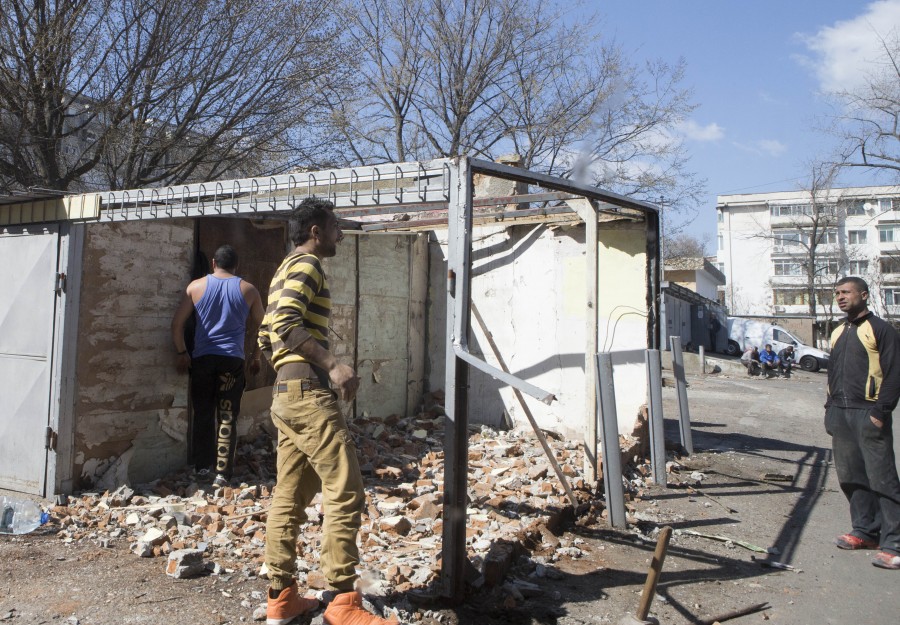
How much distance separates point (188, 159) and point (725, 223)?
195 feet

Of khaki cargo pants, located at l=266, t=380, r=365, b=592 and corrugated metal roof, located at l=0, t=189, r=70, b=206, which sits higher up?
corrugated metal roof, located at l=0, t=189, r=70, b=206

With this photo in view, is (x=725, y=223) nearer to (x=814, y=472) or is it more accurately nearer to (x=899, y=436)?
(x=899, y=436)

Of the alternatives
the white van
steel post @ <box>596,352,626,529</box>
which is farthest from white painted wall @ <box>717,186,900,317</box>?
steel post @ <box>596,352,626,529</box>

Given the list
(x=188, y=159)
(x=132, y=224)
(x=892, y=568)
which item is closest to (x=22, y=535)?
(x=132, y=224)

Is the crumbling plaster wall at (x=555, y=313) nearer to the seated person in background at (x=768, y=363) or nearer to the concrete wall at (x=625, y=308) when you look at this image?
the concrete wall at (x=625, y=308)

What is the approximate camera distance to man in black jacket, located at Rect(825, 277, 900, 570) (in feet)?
15.2

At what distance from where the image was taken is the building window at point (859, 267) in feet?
158

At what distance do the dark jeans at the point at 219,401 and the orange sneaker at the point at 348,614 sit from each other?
2701 mm

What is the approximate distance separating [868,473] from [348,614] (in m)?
3.82

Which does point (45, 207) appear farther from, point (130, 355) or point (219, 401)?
point (219, 401)

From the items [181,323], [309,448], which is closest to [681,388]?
[181,323]

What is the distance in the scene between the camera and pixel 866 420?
4738 millimetres

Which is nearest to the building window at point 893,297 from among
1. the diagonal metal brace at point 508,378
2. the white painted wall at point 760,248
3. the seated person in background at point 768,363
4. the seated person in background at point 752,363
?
the white painted wall at point 760,248

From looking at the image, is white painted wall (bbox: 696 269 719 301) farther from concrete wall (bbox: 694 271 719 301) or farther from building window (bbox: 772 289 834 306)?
building window (bbox: 772 289 834 306)
